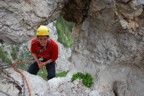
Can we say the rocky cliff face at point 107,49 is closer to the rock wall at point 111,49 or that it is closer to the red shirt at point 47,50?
the rock wall at point 111,49

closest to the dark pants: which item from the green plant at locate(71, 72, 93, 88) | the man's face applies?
the green plant at locate(71, 72, 93, 88)

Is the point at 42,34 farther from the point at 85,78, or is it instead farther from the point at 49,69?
the point at 49,69

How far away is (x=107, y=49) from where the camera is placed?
276 inches

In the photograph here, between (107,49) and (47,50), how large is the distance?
1394 mm

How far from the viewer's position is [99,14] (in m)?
6.70

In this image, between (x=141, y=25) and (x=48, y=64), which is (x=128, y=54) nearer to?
(x=141, y=25)

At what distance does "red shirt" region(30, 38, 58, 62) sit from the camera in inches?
280

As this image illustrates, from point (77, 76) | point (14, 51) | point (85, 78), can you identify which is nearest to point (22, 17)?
point (77, 76)

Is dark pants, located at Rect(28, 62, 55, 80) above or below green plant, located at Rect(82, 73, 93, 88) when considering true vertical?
below

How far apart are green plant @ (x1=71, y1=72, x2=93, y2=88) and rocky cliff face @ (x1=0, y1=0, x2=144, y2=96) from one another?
104 millimetres

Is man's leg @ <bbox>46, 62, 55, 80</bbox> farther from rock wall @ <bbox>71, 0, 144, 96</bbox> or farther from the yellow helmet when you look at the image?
the yellow helmet

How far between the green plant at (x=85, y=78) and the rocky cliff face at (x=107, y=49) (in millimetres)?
104

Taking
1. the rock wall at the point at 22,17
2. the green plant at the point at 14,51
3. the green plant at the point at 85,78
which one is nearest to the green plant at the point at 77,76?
the green plant at the point at 85,78

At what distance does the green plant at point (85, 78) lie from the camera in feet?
23.2
